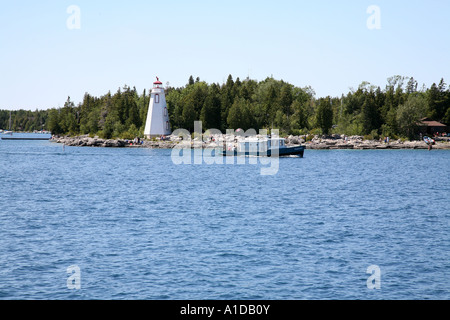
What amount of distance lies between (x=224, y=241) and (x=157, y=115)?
10563cm

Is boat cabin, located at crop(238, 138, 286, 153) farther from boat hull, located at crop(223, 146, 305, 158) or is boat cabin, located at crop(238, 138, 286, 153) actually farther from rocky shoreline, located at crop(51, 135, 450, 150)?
rocky shoreline, located at crop(51, 135, 450, 150)

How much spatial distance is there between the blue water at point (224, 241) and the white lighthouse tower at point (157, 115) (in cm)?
7923

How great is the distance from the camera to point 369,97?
13538 centimetres

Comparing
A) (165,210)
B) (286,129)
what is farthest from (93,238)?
(286,129)

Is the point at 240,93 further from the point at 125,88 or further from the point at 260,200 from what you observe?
the point at 260,200

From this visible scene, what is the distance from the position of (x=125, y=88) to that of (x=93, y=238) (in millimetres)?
145800

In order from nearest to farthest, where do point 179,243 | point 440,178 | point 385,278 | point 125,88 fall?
point 385,278, point 179,243, point 440,178, point 125,88

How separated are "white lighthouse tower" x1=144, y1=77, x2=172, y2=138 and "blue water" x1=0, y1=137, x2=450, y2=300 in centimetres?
7923

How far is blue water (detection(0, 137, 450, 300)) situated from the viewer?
17.7 metres

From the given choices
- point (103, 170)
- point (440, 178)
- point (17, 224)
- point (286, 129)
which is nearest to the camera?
point (17, 224)

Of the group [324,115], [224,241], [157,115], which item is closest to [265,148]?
[324,115]

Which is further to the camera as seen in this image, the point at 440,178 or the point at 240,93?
the point at 240,93

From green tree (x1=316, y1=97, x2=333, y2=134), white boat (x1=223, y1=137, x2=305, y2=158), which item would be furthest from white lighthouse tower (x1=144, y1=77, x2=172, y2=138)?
white boat (x1=223, y1=137, x2=305, y2=158)

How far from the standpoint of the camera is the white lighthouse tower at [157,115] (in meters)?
126
